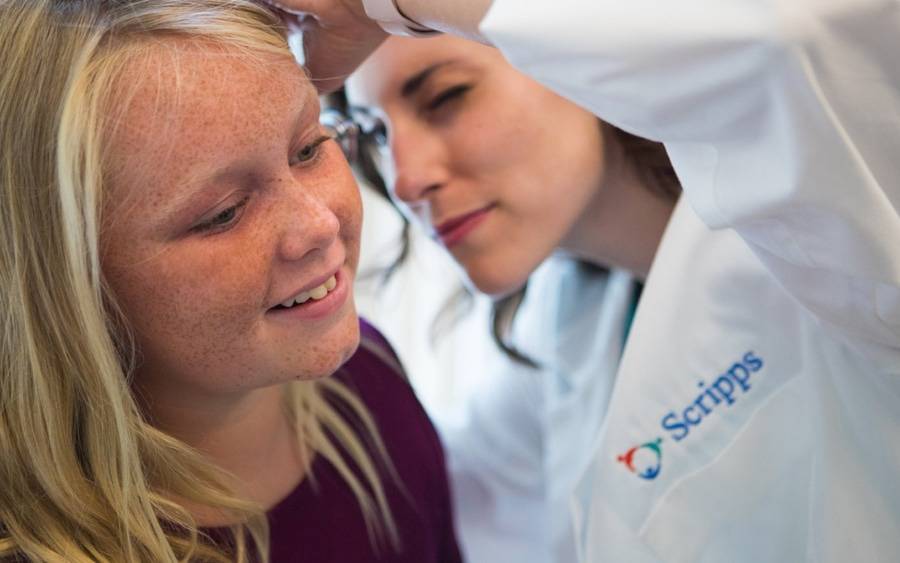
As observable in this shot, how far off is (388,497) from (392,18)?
1.52ft

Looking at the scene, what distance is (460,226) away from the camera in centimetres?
108

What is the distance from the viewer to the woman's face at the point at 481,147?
1.04m

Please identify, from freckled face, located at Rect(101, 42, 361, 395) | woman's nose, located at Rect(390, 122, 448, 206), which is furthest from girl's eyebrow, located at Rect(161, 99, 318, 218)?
woman's nose, located at Rect(390, 122, 448, 206)

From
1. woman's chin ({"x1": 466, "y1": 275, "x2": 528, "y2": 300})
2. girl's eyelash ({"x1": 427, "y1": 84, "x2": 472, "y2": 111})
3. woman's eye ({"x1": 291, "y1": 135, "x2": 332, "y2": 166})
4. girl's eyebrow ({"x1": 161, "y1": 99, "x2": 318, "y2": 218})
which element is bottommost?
woman's chin ({"x1": 466, "y1": 275, "x2": 528, "y2": 300})

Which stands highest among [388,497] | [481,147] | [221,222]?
[221,222]

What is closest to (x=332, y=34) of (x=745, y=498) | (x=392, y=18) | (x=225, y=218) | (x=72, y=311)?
(x=392, y=18)

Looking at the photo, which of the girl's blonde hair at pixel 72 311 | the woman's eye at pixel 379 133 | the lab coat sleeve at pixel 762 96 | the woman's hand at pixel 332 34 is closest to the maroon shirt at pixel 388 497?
the girl's blonde hair at pixel 72 311

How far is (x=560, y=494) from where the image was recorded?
121cm

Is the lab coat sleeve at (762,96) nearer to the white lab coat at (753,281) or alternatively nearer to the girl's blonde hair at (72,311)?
the white lab coat at (753,281)

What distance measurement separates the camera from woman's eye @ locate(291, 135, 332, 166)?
0.75 metres

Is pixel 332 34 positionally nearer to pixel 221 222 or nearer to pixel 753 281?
pixel 221 222

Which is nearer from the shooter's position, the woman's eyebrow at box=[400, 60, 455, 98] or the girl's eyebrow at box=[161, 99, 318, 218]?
the girl's eyebrow at box=[161, 99, 318, 218]

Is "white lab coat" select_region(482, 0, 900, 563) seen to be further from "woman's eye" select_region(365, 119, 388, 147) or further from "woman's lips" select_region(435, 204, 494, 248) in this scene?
"woman's eye" select_region(365, 119, 388, 147)

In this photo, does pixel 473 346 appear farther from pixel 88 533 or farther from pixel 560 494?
pixel 88 533
